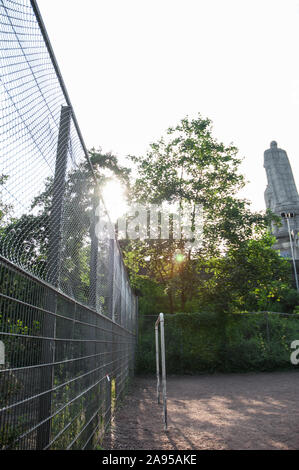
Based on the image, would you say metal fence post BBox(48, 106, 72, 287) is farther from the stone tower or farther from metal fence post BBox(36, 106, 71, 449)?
the stone tower

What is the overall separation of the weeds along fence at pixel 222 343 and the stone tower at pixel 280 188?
36.4 meters

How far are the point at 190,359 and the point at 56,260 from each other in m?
13.0

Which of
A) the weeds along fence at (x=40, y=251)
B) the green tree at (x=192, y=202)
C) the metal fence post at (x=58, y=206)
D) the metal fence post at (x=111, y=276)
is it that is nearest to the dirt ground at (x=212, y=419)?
the weeds along fence at (x=40, y=251)

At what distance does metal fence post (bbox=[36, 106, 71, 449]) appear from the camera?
82.8 inches

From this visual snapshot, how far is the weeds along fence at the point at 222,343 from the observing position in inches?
558

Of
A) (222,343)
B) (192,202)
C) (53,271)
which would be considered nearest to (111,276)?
(53,271)

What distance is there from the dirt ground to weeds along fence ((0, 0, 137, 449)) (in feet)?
4.50

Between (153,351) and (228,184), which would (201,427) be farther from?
(228,184)

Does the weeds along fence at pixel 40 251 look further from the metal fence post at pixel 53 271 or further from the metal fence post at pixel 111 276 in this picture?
the metal fence post at pixel 111 276

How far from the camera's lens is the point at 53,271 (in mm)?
2535

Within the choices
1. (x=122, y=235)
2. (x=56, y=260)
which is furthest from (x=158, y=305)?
(x=56, y=260)

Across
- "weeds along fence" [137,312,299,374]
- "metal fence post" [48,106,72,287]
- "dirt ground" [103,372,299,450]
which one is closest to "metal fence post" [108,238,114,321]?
"dirt ground" [103,372,299,450]

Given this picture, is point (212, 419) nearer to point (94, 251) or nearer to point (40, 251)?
point (94, 251)

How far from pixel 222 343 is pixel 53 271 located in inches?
521
